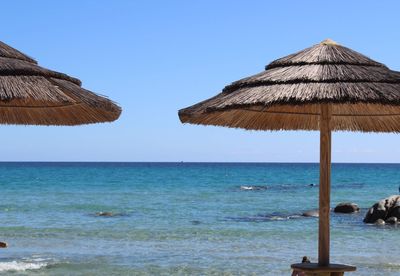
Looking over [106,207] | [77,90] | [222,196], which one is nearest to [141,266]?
[77,90]

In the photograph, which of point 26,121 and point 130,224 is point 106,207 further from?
point 26,121

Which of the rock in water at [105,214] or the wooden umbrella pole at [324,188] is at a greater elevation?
the wooden umbrella pole at [324,188]

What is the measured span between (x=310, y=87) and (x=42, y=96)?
2.37 meters

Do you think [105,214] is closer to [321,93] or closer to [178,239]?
[178,239]

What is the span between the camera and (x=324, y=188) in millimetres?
7586

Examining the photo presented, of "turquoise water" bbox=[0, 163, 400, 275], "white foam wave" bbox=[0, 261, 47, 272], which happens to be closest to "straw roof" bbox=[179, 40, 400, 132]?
"turquoise water" bbox=[0, 163, 400, 275]

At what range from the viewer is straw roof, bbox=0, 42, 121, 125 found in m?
6.55

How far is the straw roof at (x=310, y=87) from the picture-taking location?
645 centimetres

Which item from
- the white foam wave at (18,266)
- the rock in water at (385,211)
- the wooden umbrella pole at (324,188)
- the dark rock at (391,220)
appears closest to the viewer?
the wooden umbrella pole at (324,188)

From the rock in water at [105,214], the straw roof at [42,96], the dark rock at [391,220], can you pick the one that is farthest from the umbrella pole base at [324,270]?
the rock in water at [105,214]

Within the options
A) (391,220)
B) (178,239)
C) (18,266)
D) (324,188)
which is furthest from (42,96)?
(391,220)

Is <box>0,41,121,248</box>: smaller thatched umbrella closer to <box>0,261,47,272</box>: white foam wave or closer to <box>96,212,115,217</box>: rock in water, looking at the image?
<box>0,261,47,272</box>: white foam wave

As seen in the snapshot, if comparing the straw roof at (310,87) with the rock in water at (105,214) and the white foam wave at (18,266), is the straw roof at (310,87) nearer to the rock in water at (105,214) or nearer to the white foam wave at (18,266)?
the white foam wave at (18,266)

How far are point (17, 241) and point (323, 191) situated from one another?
1538 centimetres
